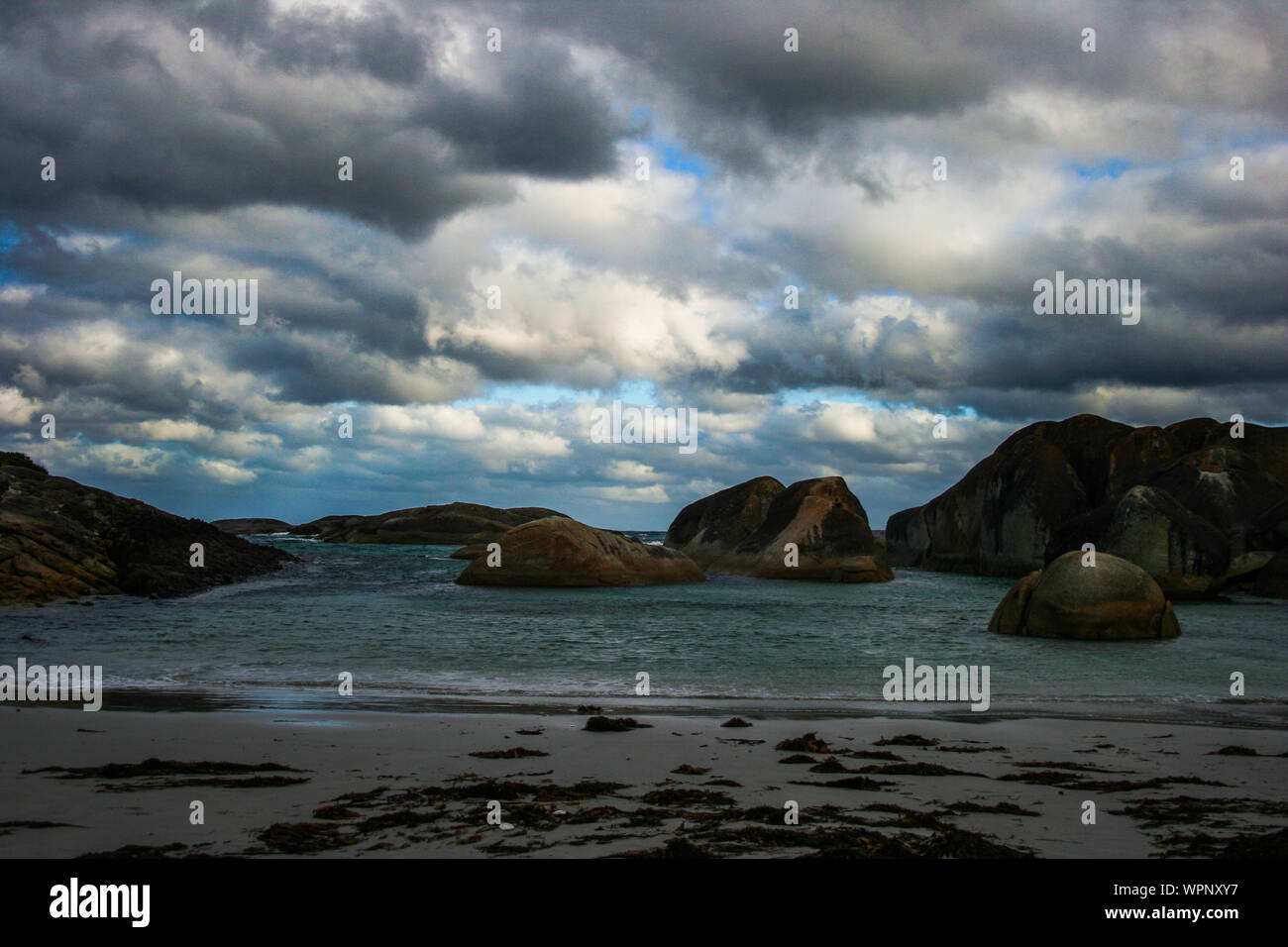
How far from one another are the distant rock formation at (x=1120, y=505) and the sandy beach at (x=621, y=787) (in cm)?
2552

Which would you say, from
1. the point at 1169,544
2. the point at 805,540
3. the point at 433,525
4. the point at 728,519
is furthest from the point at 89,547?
the point at 433,525

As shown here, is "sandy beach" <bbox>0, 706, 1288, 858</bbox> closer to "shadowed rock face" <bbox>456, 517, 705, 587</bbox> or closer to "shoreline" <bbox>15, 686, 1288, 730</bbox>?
"shoreline" <bbox>15, 686, 1288, 730</bbox>

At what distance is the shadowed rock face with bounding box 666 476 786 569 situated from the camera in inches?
1892

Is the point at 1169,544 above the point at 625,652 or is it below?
above

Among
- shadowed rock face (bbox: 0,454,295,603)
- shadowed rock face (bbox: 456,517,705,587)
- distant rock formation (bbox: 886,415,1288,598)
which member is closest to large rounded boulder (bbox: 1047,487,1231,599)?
distant rock formation (bbox: 886,415,1288,598)

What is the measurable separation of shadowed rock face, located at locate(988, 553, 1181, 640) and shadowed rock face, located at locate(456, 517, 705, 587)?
58.1ft

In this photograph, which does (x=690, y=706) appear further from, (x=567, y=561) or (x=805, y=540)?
(x=805, y=540)

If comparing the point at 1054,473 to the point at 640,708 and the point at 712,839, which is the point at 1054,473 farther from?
the point at 712,839

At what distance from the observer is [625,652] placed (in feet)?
56.1

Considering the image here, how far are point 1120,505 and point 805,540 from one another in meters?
13.2

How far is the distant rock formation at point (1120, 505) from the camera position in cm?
3250

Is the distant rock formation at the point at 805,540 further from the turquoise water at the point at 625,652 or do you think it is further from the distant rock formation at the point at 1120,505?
the turquoise water at the point at 625,652

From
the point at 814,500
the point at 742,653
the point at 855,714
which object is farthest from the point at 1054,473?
the point at 855,714
